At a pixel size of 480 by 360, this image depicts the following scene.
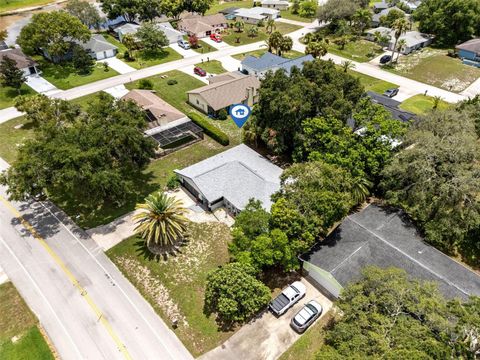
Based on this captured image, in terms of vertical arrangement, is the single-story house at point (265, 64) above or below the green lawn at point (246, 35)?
above

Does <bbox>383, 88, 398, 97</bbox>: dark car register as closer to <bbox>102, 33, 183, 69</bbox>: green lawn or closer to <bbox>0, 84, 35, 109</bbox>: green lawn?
<bbox>102, 33, 183, 69</bbox>: green lawn

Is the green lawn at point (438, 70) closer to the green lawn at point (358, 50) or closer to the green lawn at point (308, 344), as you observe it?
the green lawn at point (358, 50)

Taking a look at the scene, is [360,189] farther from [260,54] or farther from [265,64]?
[260,54]

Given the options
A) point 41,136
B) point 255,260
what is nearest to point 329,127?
point 255,260

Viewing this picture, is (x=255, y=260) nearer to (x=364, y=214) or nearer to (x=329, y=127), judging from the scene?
(x=364, y=214)

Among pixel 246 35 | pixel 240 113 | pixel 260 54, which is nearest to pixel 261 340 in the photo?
pixel 240 113

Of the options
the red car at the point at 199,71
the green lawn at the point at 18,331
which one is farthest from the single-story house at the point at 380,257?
the red car at the point at 199,71
